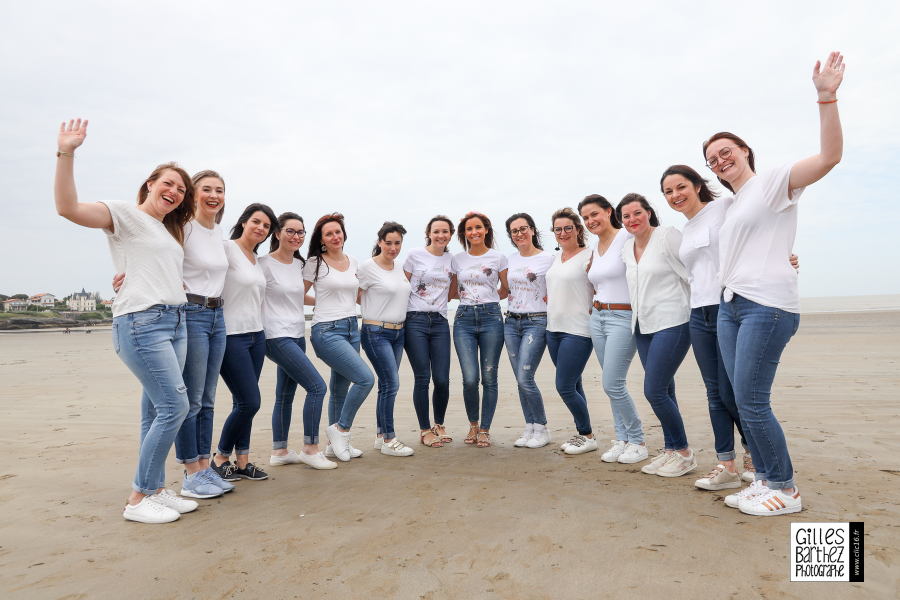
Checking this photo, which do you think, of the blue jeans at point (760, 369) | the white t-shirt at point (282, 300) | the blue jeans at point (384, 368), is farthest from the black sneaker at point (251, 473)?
the blue jeans at point (760, 369)

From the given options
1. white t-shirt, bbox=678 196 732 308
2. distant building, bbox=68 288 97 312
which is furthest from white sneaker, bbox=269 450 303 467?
distant building, bbox=68 288 97 312

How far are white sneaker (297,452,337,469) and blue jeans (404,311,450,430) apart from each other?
3.65ft

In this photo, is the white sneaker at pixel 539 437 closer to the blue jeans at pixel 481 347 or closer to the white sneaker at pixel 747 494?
the blue jeans at pixel 481 347

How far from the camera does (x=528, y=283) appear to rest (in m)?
5.36

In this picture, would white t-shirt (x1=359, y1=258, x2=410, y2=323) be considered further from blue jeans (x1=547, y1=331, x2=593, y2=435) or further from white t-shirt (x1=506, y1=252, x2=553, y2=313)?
blue jeans (x1=547, y1=331, x2=593, y2=435)

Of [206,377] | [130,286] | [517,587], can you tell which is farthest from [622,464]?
[130,286]

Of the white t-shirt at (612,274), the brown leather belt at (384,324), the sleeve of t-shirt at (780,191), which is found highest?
the sleeve of t-shirt at (780,191)

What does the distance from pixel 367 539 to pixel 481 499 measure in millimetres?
945

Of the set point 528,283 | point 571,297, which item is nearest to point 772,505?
point 571,297

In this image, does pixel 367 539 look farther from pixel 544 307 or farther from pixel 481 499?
pixel 544 307

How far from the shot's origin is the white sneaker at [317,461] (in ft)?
15.2

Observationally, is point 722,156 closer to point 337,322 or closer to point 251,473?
point 337,322

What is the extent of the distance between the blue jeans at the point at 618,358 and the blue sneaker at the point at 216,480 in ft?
10.0

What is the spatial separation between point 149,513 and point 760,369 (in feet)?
12.4
